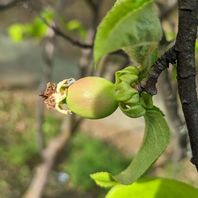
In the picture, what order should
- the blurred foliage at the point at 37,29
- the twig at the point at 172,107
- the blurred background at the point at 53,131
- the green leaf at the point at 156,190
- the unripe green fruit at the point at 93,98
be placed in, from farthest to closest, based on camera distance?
the blurred background at the point at 53,131 < the blurred foliage at the point at 37,29 < the twig at the point at 172,107 < the green leaf at the point at 156,190 < the unripe green fruit at the point at 93,98

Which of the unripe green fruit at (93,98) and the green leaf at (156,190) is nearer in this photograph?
the unripe green fruit at (93,98)

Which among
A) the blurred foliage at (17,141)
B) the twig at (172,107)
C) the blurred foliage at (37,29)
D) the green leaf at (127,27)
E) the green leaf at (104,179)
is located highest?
the green leaf at (127,27)

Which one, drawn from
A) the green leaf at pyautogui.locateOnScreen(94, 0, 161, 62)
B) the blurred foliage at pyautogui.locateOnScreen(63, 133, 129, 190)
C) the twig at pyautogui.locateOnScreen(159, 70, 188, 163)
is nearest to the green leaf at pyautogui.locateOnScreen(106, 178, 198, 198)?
the green leaf at pyautogui.locateOnScreen(94, 0, 161, 62)

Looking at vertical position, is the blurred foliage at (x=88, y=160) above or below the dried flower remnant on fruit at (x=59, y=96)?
below

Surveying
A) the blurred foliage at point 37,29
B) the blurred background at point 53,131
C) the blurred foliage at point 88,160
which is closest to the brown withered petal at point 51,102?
the blurred background at point 53,131

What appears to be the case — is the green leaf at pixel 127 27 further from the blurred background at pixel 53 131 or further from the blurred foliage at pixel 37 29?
the blurred foliage at pixel 37 29

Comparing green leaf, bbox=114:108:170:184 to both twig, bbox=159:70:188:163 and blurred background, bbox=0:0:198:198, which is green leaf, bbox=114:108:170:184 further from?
blurred background, bbox=0:0:198:198

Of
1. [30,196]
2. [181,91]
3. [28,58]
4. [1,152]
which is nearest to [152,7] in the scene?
[181,91]
